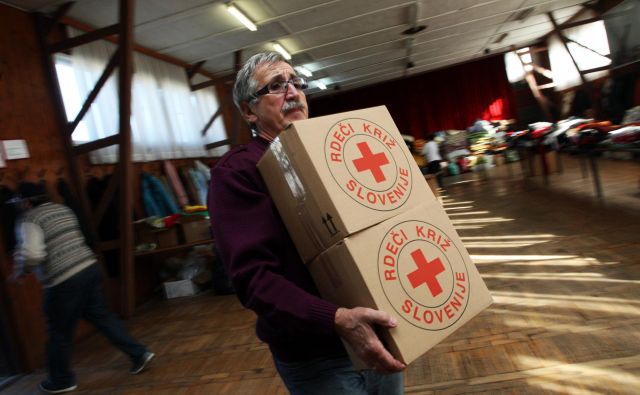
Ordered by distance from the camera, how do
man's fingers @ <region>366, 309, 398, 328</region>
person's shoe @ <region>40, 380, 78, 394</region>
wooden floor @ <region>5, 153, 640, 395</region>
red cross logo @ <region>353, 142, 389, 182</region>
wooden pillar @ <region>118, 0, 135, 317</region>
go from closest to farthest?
1. man's fingers @ <region>366, 309, 398, 328</region>
2. red cross logo @ <region>353, 142, 389, 182</region>
3. wooden floor @ <region>5, 153, 640, 395</region>
4. person's shoe @ <region>40, 380, 78, 394</region>
5. wooden pillar @ <region>118, 0, 135, 317</region>

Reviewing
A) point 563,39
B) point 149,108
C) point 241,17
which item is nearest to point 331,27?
point 241,17

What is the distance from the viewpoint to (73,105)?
14.0ft

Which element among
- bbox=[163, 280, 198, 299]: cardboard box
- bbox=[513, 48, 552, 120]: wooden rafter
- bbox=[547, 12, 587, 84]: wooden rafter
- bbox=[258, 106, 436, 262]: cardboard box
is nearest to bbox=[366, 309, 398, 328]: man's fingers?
bbox=[258, 106, 436, 262]: cardboard box

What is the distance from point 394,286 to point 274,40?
6075mm

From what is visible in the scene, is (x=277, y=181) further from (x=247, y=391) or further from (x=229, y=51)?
(x=229, y=51)

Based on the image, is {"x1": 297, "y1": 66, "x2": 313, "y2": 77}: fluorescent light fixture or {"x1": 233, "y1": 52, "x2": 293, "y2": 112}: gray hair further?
{"x1": 297, "y1": 66, "x2": 313, "y2": 77}: fluorescent light fixture

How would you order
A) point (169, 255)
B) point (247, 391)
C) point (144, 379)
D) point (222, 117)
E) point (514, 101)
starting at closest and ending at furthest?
point (247, 391), point (144, 379), point (169, 255), point (222, 117), point (514, 101)

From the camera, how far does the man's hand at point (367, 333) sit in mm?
756

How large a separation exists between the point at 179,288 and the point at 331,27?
412 centimetres

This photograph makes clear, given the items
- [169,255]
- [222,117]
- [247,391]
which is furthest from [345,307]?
[222,117]

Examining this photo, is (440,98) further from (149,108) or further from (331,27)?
(149,108)

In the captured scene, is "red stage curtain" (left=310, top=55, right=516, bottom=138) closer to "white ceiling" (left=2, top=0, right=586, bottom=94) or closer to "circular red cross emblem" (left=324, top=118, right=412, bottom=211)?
"white ceiling" (left=2, top=0, right=586, bottom=94)

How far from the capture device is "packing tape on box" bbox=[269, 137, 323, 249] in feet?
2.72

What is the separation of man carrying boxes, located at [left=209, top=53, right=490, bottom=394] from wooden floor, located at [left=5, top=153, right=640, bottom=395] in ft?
4.24
